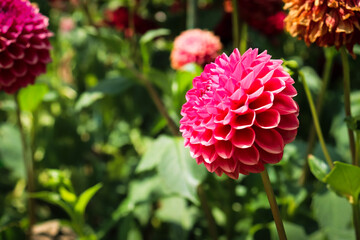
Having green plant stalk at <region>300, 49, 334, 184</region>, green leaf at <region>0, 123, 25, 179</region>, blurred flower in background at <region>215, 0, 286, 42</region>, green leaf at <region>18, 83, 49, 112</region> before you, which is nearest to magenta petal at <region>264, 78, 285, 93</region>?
green plant stalk at <region>300, 49, 334, 184</region>

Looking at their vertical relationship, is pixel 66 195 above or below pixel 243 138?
below

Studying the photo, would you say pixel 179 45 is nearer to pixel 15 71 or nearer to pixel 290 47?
pixel 15 71

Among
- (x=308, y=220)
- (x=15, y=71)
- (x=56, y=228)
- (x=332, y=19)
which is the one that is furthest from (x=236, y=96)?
(x=56, y=228)

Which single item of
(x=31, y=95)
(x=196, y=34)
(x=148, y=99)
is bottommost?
(x=148, y=99)

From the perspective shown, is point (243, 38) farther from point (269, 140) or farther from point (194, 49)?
point (269, 140)

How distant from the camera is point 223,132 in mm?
493

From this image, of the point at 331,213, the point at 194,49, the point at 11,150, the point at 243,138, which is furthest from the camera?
the point at 11,150

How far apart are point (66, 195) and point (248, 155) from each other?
0.49 m

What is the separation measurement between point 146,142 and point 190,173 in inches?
23.9

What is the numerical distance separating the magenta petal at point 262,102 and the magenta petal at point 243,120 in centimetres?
1

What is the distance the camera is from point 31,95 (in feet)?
3.54

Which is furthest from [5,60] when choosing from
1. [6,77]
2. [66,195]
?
[66,195]

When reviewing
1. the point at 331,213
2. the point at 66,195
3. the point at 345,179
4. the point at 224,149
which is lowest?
the point at 331,213

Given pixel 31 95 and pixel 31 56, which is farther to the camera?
pixel 31 95
